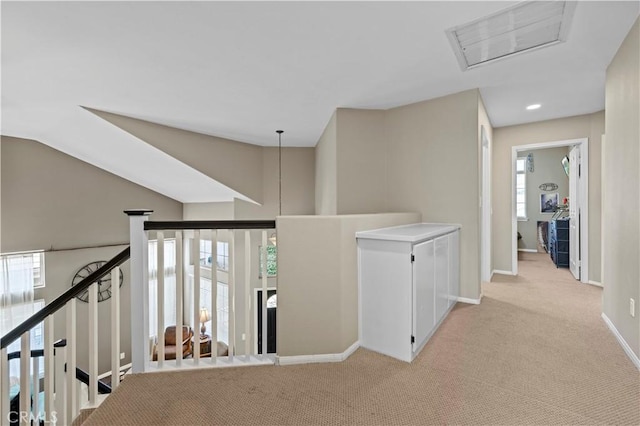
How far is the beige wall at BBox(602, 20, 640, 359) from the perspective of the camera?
6.62 feet

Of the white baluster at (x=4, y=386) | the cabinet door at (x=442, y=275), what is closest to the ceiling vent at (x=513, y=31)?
the cabinet door at (x=442, y=275)

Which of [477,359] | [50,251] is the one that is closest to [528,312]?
[477,359]

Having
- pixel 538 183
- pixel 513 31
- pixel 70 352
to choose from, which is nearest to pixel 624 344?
pixel 513 31

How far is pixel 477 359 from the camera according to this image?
6.98ft

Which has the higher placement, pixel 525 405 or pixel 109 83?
pixel 109 83

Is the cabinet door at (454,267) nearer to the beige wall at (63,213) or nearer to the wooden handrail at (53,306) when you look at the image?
the wooden handrail at (53,306)

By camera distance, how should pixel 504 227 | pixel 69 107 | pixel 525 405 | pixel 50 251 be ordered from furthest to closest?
1. pixel 50 251
2. pixel 504 227
3. pixel 69 107
4. pixel 525 405

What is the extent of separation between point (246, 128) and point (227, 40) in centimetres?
253

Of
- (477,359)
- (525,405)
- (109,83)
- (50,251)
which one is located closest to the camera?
(525,405)

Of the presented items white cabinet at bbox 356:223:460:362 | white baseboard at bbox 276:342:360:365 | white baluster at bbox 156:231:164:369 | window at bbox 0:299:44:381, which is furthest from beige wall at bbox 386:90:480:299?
window at bbox 0:299:44:381

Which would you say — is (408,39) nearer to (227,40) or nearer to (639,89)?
(227,40)

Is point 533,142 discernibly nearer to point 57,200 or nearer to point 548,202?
point 548,202

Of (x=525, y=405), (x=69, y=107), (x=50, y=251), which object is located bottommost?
(x=525, y=405)

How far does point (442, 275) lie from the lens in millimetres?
2730
